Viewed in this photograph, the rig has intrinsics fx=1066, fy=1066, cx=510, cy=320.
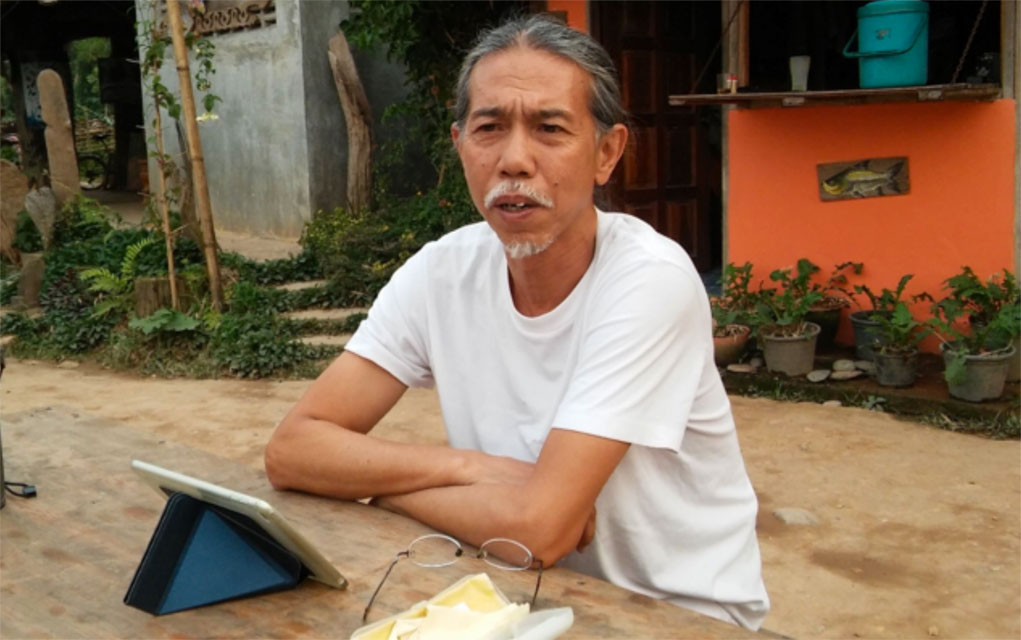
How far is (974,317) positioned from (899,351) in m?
0.41

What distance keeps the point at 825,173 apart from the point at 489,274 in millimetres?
4727

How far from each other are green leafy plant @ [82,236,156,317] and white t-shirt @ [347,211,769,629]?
6.11 m

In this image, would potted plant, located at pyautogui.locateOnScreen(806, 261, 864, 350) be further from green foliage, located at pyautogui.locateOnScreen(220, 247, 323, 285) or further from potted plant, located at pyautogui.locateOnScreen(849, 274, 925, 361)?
green foliage, located at pyautogui.locateOnScreen(220, 247, 323, 285)

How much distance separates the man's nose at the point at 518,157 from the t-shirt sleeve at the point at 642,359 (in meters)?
0.25

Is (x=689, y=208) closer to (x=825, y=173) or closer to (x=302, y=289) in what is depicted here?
(x=825, y=173)

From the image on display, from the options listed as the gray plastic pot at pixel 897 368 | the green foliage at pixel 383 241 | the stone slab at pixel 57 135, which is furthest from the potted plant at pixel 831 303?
the stone slab at pixel 57 135

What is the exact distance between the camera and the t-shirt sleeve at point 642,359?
5.56 ft

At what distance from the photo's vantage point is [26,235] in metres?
9.00

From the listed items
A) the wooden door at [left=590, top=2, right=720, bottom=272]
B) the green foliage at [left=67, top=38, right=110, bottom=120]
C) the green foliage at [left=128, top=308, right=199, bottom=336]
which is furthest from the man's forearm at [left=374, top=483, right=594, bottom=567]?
the green foliage at [left=67, top=38, right=110, bottom=120]

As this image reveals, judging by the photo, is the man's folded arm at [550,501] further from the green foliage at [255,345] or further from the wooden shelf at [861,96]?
the green foliage at [255,345]

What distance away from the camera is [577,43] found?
1.92 meters

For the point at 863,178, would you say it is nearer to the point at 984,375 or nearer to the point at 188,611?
the point at 984,375

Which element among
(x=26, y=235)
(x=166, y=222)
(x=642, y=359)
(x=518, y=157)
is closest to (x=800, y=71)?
(x=166, y=222)

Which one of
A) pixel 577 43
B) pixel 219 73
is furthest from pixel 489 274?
pixel 219 73
